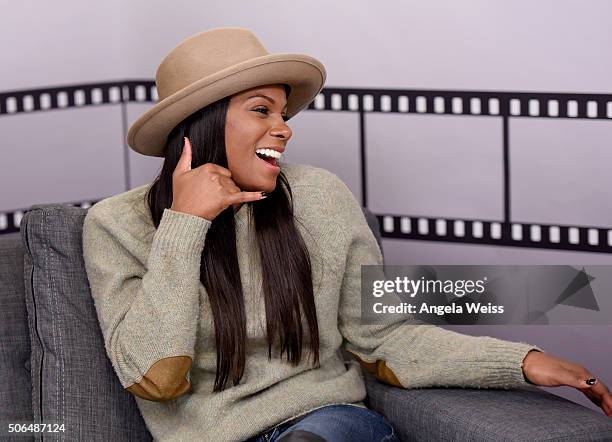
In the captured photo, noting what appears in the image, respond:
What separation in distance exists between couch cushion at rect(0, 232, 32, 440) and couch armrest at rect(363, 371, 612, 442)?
659 mm

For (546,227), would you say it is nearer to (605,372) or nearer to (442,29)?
(605,372)

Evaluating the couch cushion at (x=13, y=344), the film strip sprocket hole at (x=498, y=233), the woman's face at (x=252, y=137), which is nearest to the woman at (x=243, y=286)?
the woman's face at (x=252, y=137)

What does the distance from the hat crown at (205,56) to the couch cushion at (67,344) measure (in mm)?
325

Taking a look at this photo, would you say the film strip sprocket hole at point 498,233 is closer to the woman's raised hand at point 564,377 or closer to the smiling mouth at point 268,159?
the woman's raised hand at point 564,377

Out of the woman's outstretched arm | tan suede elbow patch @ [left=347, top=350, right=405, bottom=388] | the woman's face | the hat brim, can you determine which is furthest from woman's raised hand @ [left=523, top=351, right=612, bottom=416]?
the hat brim

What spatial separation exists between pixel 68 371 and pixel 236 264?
359 millimetres

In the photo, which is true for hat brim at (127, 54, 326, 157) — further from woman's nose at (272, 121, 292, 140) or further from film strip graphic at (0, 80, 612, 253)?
film strip graphic at (0, 80, 612, 253)

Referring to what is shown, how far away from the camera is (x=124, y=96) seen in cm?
299

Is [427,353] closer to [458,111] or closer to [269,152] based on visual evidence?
[269,152]

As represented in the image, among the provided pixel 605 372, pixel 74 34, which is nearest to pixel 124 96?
pixel 74 34

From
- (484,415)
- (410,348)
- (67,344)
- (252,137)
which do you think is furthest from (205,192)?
(484,415)

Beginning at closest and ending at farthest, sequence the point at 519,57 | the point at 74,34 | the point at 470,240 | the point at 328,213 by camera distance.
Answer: the point at 328,213 < the point at 519,57 < the point at 470,240 < the point at 74,34

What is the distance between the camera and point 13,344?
187 cm

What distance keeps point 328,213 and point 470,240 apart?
0.74 m
